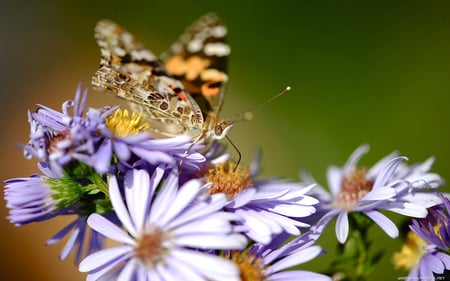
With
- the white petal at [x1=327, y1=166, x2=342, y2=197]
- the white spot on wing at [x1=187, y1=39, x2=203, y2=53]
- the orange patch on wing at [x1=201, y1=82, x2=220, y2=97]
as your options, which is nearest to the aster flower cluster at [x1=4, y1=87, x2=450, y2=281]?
the white petal at [x1=327, y1=166, x2=342, y2=197]

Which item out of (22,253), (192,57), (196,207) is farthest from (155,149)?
(22,253)

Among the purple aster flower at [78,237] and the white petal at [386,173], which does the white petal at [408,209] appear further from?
the purple aster flower at [78,237]

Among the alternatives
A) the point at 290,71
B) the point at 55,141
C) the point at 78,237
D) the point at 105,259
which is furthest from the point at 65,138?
the point at 290,71

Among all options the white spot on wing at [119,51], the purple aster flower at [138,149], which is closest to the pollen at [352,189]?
the purple aster flower at [138,149]

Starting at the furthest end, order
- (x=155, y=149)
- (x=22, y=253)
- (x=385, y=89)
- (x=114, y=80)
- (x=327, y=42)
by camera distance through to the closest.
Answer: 1. (x=327, y=42)
2. (x=385, y=89)
3. (x=22, y=253)
4. (x=114, y=80)
5. (x=155, y=149)

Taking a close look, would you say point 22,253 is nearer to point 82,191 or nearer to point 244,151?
point 244,151

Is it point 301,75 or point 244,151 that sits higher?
A: point 301,75

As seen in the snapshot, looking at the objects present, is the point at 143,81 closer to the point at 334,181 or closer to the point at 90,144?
the point at 90,144
